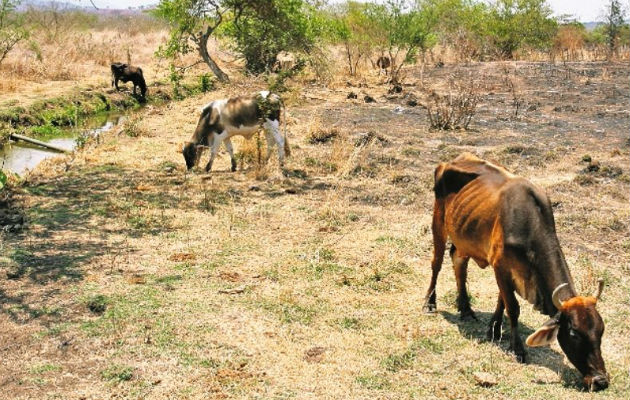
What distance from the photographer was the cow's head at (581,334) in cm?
466

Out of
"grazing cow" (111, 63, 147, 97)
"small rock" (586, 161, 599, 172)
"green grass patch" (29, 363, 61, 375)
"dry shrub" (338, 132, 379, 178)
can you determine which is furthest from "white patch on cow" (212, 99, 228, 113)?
"grazing cow" (111, 63, 147, 97)

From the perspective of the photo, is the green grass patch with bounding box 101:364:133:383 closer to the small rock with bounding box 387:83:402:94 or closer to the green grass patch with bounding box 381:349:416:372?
the green grass patch with bounding box 381:349:416:372

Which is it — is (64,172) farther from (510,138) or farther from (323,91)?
(323,91)

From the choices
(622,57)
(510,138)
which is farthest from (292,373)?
(622,57)

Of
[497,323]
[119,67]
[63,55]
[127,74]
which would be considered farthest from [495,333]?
[63,55]

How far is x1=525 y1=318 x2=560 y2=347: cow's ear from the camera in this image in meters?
4.69

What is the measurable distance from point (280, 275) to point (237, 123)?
513cm

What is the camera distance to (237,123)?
1176 cm

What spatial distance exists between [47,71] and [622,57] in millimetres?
20538

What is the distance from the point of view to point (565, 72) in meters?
22.3

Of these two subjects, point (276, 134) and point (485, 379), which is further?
point (276, 134)

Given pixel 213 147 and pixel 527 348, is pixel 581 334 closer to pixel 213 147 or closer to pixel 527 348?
pixel 527 348

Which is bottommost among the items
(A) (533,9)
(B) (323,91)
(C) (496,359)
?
(C) (496,359)

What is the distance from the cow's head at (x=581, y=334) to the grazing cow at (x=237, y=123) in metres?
7.47
